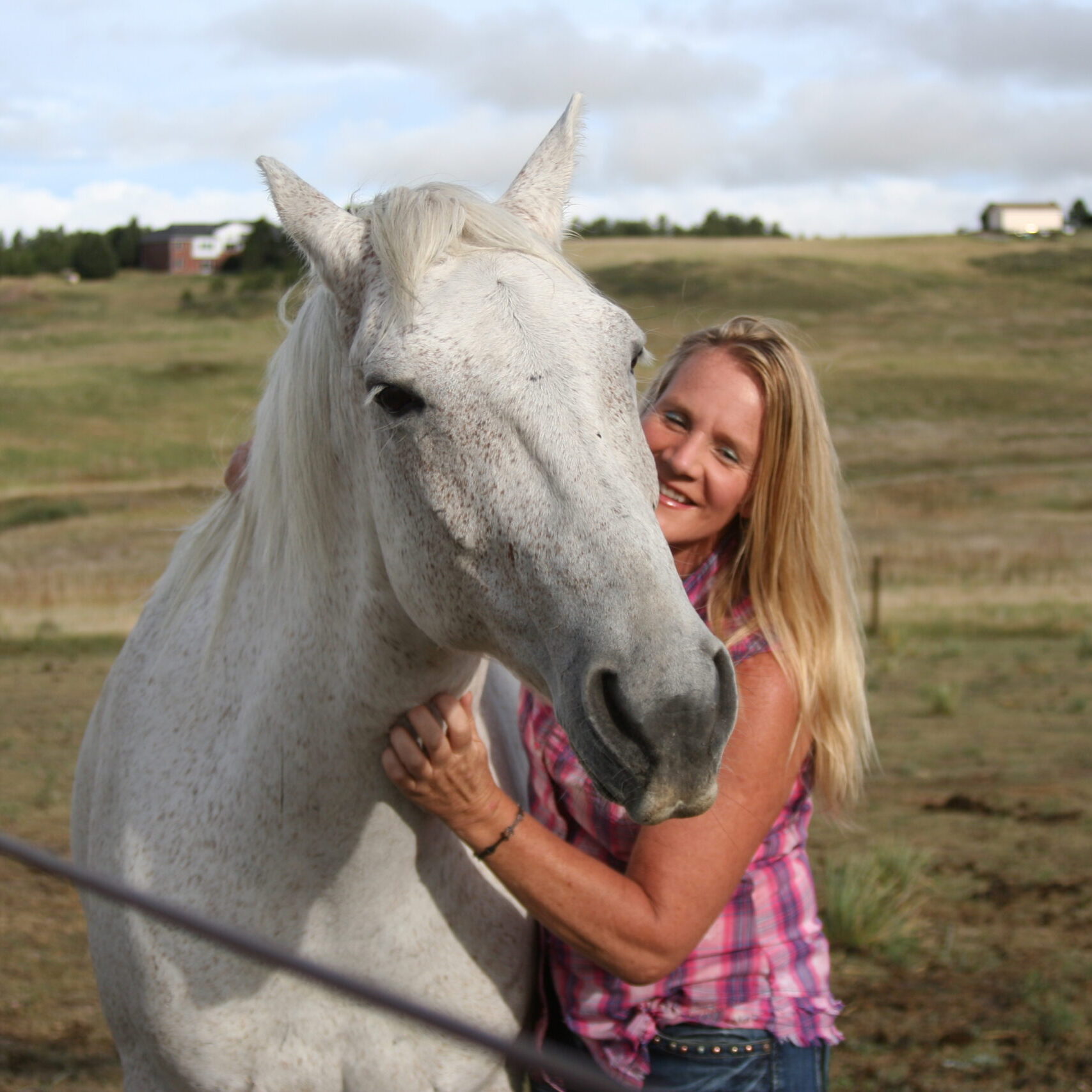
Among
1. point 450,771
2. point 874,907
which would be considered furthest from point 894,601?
point 450,771

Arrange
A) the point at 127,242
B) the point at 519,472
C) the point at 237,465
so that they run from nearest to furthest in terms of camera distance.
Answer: the point at 519,472 → the point at 237,465 → the point at 127,242

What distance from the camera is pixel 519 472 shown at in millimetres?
1852

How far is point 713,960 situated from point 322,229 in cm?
173

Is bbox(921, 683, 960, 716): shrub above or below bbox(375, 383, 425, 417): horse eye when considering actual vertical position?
below

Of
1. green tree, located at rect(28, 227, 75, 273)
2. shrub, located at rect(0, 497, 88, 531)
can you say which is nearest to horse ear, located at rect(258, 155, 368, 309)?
shrub, located at rect(0, 497, 88, 531)

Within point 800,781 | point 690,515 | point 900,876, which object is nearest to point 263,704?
point 690,515

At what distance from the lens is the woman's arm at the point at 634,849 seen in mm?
2170

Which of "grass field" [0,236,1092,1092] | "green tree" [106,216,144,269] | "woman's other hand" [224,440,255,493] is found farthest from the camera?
"green tree" [106,216,144,269]

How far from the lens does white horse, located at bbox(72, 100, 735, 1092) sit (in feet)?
5.80

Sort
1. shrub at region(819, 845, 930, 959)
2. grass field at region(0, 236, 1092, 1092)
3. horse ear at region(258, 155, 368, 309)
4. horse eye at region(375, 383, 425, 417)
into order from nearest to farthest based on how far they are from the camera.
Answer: horse eye at region(375, 383, 425, 417) < horse ear at region(258, 155, 368, 309) < grass field at region(0, 236, 1092, 1092) < shrub at region(819, 845, 930, 959)

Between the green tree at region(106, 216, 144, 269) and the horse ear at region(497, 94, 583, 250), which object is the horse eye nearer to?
the horse ear at region(497, 94, 583, 250)

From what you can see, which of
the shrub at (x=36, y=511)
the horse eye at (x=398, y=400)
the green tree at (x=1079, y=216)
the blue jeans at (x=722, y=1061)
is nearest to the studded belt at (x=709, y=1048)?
the blue jeans at (x=722, y=1061)

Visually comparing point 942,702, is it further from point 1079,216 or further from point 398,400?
point 1079,216

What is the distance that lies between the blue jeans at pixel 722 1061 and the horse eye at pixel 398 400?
4.77ft
